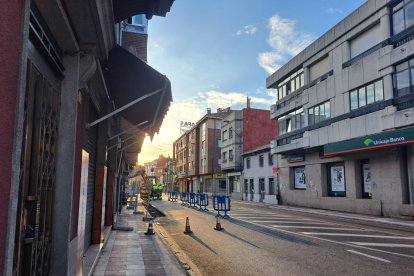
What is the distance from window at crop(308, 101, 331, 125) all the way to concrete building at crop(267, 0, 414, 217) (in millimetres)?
82

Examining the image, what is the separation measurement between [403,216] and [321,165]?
9.63m

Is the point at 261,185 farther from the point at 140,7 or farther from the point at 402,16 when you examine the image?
the point at 140,7

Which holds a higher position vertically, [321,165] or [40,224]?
[321,165]

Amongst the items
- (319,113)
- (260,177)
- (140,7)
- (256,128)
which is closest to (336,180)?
(319,113)

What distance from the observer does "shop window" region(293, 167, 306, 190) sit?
33688mm

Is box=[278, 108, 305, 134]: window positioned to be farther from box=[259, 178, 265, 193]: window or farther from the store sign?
box=[259, 178, 265, 193]: window

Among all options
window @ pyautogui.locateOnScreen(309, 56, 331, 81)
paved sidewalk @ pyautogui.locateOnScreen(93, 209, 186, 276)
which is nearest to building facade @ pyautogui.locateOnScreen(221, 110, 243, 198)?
window @ pyautogui.locateOnScreen(309, 56, 331, 81)

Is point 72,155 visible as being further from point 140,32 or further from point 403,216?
point 403,216

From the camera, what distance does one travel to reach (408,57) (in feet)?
66.5

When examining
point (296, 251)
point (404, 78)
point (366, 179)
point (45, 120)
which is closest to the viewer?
point (45, 120)

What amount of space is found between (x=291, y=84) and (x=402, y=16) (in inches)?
596

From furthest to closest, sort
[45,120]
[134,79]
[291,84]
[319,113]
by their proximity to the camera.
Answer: [291,84] < [319,113] < [134,79] < [45,120]

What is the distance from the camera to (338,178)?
2847 centimetres

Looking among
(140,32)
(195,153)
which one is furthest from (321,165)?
(195,153)
